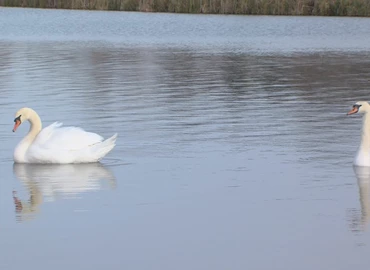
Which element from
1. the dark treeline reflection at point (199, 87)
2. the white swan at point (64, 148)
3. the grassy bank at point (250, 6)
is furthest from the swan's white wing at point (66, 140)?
the grassy bank at point (250, 6)

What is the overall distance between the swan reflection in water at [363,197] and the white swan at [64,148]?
7.14 feet

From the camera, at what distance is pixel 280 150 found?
10453 mm

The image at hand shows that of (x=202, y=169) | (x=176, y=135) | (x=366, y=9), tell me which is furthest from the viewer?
(x=366, y=9)

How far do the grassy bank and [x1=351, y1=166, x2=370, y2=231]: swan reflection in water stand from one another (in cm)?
3252

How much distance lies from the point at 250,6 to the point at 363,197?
34.0 metres

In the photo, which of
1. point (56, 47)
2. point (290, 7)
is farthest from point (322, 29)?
point (56, 47)

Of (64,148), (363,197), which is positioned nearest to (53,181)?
(64,148)

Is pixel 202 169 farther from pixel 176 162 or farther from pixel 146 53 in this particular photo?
pixel 146 53

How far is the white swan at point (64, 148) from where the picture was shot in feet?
31.7

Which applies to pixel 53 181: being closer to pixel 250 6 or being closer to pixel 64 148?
pixel 64 148

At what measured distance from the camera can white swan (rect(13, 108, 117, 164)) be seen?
9.65m

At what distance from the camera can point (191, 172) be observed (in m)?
9.31

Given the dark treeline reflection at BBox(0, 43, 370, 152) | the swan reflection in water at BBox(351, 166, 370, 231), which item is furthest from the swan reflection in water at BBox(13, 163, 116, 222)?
the swan reflection in water at BBox(351, 166, 370, 231)

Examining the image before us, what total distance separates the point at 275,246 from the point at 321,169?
2880 mm
